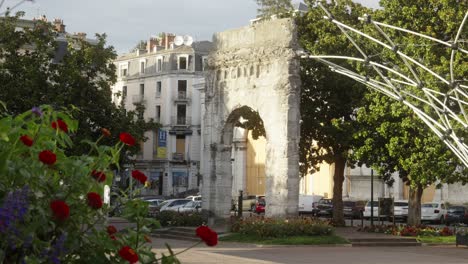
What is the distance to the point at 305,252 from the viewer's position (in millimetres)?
26312

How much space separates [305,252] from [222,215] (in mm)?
9658

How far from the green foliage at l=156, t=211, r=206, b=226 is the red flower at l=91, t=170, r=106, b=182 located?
1175 inches

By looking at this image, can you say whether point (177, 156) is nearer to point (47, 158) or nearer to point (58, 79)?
point (58, 79)

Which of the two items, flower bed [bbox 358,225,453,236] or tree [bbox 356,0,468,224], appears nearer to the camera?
tree [bbox 356,0,468,224]

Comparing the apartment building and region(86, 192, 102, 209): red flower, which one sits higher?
the apartment building

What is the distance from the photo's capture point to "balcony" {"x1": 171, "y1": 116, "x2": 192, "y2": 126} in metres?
88.7

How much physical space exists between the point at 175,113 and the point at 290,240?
60614 mm

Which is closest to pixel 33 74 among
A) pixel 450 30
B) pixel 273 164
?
pixel 273 164

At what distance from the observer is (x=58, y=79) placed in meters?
39.8

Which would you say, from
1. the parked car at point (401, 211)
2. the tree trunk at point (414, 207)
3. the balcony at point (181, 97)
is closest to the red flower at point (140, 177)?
the tree trunk at point (414, 207)

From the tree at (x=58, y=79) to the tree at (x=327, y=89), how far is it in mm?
8948

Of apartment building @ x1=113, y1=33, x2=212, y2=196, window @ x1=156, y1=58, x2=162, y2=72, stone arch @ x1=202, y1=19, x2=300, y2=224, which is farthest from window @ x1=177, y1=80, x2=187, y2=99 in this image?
stone arch @ x1=202, y1=19, x2=300, y2=224

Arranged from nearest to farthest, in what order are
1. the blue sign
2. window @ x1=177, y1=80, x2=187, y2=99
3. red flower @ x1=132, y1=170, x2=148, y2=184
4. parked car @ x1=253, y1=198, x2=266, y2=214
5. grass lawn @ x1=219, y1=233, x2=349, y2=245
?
red flower @ x1=132, y1=170, x2=148, y2=184 → grass lawn @ x1=219, y1=233, x2=349, y2=245 → parked car @ x1=253, y1=198, x2=266, y2=214 → the blue sign → window @ x1=177, y1=80, x2=187, y2=99

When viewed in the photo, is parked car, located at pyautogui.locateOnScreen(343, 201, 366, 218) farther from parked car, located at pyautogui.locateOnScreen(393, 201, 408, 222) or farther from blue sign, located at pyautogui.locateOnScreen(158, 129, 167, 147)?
blue sign, located at pyautogui.locateOnScreen(158, 129, 167, 147)
